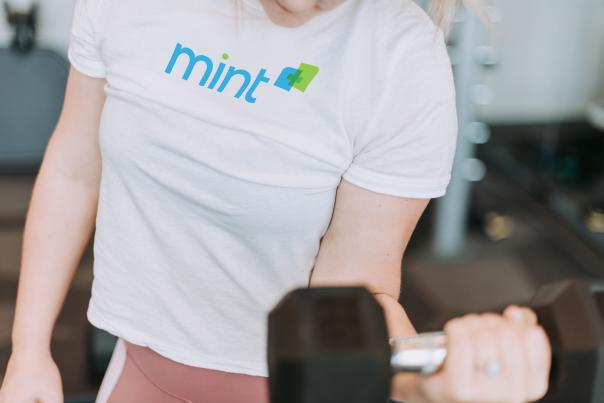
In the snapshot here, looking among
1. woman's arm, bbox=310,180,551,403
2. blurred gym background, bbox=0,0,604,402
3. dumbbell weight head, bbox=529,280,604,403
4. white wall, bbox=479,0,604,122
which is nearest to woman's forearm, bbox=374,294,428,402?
woman's arm, bbox=310,180,551,403

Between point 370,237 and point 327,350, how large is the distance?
1.17 feet

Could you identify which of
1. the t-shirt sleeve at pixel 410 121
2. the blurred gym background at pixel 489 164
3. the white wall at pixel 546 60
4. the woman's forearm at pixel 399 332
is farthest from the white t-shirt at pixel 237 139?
the white wall at pixel 546 60

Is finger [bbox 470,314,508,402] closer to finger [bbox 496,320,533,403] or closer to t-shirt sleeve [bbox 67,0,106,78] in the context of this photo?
finger [bbox 496,320,533,403]

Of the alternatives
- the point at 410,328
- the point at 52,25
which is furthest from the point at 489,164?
the point at 410,328

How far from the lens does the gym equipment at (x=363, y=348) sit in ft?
1.65

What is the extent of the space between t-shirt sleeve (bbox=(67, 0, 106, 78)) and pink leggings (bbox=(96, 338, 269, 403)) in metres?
0.36

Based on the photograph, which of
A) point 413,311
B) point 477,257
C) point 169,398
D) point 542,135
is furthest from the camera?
point 542,135

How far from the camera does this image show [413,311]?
2.53 metres

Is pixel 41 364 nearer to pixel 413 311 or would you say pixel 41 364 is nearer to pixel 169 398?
pixel 169 398

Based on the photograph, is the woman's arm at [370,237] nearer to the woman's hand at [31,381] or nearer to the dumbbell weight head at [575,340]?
the dumbbell weight head at [575,340]

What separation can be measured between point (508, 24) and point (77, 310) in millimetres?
2218

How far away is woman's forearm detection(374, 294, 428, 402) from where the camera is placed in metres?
0.64

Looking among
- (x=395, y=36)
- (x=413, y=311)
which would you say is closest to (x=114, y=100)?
(x=395, y=36)

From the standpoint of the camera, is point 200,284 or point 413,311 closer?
point 200,284
